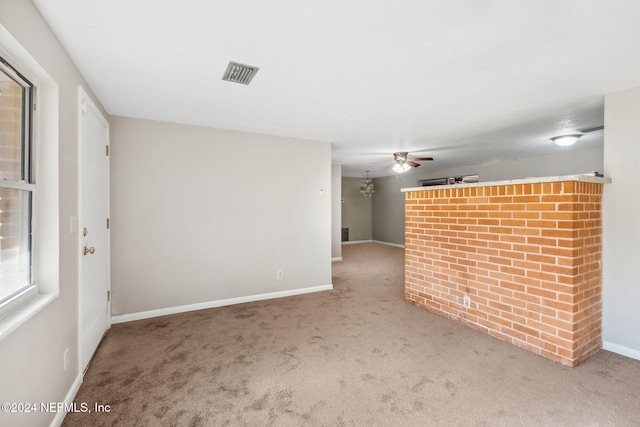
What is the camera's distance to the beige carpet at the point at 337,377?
1.73m

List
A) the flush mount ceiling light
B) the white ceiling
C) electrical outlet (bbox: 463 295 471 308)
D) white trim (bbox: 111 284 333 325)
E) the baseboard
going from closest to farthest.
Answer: the white ceiling, the baseboard, electrical outlet (bbox: 463 295 471 308), white trim (bbox: 111 284 333 325), the flush mount ceiling light

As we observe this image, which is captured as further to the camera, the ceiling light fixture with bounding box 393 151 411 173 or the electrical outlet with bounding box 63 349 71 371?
the ceiling light fixture with bounding box 393 151 411 173

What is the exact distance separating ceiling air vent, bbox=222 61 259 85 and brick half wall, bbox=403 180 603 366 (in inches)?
97.0

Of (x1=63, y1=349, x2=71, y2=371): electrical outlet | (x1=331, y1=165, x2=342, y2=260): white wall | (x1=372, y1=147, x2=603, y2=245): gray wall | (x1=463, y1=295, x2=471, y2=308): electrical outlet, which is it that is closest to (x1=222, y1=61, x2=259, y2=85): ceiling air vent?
(x1=63, y1=349, x2=71, y2=371): electrical outlet

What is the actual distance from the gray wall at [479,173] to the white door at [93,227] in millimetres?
6947

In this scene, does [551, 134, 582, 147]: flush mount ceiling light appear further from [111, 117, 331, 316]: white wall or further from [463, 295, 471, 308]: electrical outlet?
[111, 117, 331, 316]: white wall

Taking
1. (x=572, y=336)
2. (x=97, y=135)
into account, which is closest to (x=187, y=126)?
(x=97, y=135)

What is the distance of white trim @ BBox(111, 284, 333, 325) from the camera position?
125 inches

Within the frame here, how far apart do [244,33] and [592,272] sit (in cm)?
334

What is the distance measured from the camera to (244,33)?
1657 mm

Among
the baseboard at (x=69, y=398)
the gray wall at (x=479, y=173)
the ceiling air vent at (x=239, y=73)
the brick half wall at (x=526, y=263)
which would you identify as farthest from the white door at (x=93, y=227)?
the gray wall at (x=479, y=173)

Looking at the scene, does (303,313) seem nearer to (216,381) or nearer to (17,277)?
(216,381)

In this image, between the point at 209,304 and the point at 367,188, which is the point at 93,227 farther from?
the point at 367,188

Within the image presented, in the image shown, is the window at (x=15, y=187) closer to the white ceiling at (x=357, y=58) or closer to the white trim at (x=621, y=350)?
the white ceiling at (x=357, y=58)
